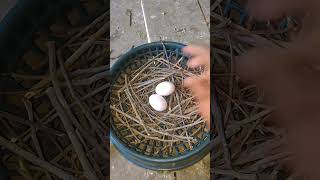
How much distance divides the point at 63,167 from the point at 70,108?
128mm

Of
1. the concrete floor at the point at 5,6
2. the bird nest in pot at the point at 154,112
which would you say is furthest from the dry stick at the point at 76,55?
the concrete floor at the point at 5,6

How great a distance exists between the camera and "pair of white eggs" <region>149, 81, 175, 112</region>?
109 cm

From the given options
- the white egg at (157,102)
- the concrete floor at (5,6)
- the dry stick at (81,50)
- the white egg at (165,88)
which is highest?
the concrete floor at (5,6)

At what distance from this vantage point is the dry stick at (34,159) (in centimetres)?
98

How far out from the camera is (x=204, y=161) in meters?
1.06

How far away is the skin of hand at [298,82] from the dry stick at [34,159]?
44 centimetres

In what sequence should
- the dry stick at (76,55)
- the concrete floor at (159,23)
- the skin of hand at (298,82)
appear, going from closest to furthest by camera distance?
the skin of hand at (298,82), the dry stick at (76,55), the concrete floor at (159,23)

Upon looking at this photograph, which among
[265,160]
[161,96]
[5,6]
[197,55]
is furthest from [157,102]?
[5,6]

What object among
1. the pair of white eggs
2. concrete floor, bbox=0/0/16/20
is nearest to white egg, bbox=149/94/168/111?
the pair of white eggs

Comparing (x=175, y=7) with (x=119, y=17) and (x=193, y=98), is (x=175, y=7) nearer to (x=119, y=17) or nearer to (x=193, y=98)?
(x=119, y=17)

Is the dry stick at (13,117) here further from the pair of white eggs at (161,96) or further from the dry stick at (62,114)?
the pair of white eggs at (161,96)

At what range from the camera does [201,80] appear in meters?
1.10

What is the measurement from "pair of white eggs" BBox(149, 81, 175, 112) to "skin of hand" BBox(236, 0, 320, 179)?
0.65 ft

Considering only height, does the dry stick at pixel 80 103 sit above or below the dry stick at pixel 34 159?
above
